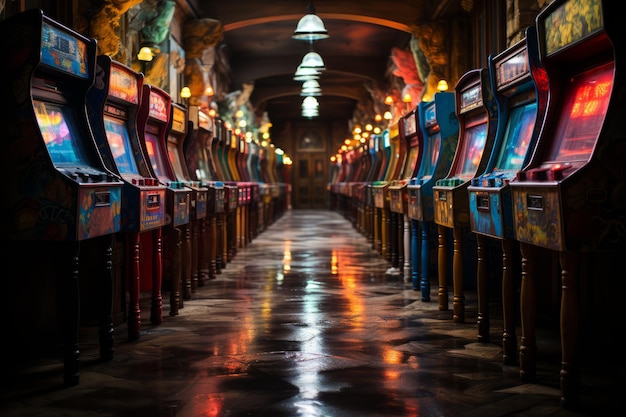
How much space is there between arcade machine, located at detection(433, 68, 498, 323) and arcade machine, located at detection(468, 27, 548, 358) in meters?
0.18

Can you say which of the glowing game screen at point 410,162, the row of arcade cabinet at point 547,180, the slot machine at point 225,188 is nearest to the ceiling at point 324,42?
the slot machine at point 225,188

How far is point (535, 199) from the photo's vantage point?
318 centimetres

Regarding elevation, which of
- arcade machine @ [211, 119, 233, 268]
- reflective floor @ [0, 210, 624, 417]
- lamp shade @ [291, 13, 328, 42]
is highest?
lamp shade @ [291, 13, 328, 42]

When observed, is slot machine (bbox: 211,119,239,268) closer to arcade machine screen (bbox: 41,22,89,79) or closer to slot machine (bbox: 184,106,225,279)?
slot machine (bbox: 184,106,225,279)

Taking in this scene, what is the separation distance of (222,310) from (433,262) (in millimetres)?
2864

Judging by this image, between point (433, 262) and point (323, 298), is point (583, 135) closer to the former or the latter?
point (323, 298)

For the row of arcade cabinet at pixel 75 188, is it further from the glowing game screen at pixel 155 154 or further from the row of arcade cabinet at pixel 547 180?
the row of arcade cabinet at pixel 547 180

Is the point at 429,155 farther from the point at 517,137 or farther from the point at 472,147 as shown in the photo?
the point at 517,137

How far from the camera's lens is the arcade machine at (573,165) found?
2877 mm

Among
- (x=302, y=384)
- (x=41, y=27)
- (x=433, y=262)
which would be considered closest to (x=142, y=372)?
(x=302, y=384)

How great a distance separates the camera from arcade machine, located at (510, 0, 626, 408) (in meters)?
2.88

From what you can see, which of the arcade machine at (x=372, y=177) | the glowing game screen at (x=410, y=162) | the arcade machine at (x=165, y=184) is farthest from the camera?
the arcade machine at (x=372, y=177)

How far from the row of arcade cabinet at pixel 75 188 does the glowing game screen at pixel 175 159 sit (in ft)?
2.32

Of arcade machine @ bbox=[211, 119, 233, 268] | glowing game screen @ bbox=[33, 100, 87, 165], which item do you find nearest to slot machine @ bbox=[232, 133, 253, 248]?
arcade machine @ bbox=[211, 119, 233, 268]
